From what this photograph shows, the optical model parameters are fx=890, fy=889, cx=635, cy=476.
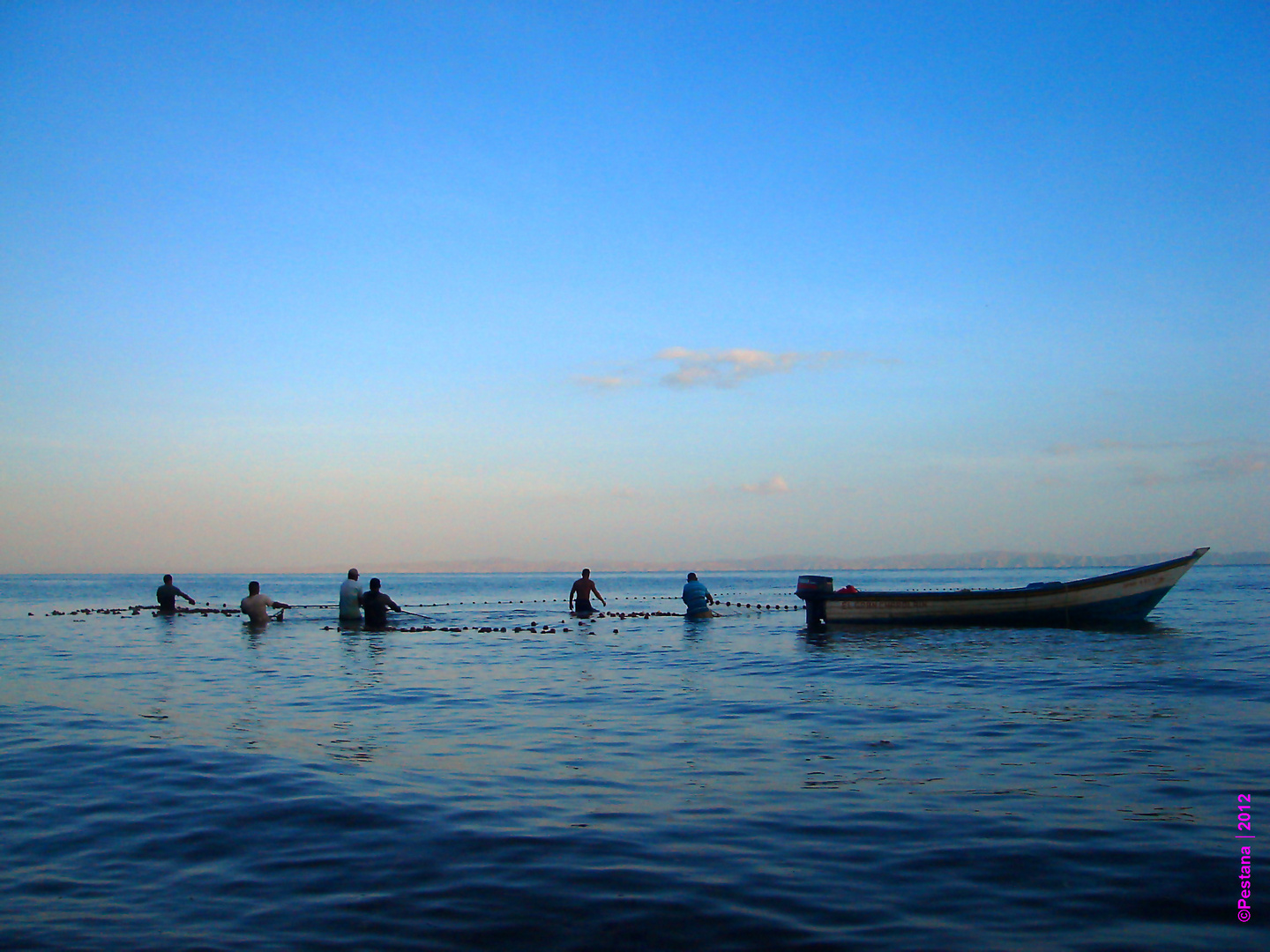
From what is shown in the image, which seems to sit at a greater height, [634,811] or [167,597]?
[634,811]

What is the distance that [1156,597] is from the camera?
30172 millimetres

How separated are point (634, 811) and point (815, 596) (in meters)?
21.9

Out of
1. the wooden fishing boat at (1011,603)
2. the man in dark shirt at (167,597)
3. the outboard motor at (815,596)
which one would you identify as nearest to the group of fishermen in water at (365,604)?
the outboard motor at (815,596)

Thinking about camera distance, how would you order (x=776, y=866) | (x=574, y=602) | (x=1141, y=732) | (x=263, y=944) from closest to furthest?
(x=263, y=944), (x=776, y=866), (x=1141, y=732), (x=574, y=602)

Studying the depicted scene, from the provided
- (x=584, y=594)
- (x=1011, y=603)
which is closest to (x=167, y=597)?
(x=584, y=594)

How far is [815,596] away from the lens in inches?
1155

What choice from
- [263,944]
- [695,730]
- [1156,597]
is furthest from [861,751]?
[1156,597]

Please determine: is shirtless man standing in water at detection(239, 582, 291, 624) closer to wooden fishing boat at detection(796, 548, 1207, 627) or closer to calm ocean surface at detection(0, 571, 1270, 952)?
calm ocean surface at detection(0, 571, 1270, 952)

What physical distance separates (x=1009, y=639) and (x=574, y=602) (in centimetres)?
1963

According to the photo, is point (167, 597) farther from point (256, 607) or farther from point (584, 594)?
point (584, 594)

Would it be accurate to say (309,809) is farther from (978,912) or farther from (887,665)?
(887,665)

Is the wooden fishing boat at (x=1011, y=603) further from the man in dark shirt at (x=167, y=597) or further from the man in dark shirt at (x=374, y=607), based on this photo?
the man in dark shirt at (x=167, y=597)

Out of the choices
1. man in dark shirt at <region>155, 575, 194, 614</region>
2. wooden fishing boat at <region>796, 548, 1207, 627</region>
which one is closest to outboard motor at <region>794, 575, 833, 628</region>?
wooden fishing boat at <region>796, 548, 1207, 627</region>

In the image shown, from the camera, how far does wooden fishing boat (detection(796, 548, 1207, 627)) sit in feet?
97.1
